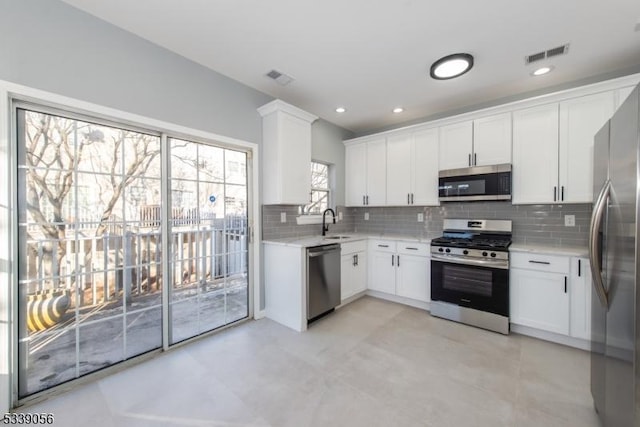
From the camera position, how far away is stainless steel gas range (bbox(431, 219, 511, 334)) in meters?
2.78

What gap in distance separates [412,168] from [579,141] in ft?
5.71

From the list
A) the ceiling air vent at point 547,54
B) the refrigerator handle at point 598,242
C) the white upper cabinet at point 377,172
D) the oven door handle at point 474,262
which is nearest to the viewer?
the refrigerator handle at point 598,242

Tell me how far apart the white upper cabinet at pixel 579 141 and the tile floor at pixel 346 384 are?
1596 millimetres

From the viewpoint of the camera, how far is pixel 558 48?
2.33 metres

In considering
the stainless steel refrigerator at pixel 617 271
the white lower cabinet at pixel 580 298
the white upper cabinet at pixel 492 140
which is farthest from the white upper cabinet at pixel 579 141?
the stainless steel refrigerator at pixel 617 271

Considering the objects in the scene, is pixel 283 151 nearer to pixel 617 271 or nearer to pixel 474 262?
pixel 474 262

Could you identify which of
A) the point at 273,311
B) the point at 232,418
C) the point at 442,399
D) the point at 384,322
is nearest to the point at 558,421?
the point at 442,399

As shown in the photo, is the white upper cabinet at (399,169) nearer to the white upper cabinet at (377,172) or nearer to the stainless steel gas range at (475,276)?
the white upper cabinet at (377,172)

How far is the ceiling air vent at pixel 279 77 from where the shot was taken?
9.13 ft

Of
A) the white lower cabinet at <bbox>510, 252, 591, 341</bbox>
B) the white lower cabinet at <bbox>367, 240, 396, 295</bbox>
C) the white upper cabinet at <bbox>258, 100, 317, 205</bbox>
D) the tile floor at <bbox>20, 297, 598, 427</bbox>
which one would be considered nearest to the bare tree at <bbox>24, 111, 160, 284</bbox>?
the tile floor at <bbox>20, 297, 598, 427</bbox>

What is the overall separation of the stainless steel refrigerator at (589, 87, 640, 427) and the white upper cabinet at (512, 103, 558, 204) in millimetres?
1269

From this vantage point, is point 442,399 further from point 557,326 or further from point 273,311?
point 273,311

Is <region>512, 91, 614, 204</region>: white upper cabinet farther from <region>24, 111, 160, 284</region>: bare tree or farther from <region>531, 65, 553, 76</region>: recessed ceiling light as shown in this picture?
<region>24, 111, 160, 284</region>: bare tree

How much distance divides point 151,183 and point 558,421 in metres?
3.54
